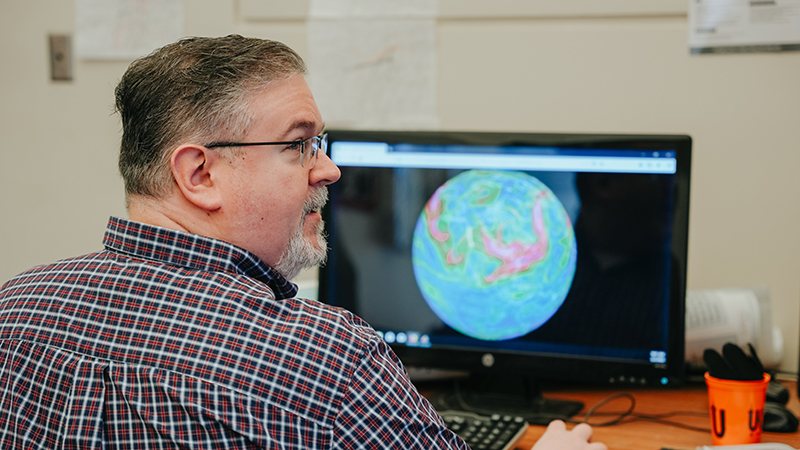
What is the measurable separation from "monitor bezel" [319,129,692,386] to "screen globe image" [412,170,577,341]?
0.05m

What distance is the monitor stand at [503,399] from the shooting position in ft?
3.89

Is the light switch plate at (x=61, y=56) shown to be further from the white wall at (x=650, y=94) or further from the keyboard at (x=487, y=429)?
the keyboard at (x=487, y=429)

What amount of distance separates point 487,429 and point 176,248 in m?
0.56

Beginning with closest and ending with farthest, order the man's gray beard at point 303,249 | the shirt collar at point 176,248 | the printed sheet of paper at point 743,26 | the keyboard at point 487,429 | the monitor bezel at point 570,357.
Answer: the shirt collar at point 176,248 < the man's gray beard at point 303,249 < the keyboard at point 487,429 < the monitor bezel at point 570,357 < the printed sheet of paper at point 743,26

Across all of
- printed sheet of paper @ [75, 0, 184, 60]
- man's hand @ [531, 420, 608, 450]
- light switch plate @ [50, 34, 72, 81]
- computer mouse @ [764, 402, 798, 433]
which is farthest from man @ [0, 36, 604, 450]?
light switch plate @ [50, 34, 72, 81]

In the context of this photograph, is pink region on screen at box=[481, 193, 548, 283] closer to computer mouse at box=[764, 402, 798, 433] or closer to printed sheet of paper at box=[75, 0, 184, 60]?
computer mouse at box=[764, 402, 798, 433]

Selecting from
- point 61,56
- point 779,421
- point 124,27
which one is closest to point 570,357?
point 779,421

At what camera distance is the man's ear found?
0.79 metres

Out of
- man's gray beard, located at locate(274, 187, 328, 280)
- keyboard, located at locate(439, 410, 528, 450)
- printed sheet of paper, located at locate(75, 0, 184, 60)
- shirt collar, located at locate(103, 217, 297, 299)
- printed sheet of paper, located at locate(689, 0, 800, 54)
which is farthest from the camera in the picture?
printed sheet of paper, located at locate(75, 0, 184, 60)

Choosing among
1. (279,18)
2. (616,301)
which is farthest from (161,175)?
(279,18)

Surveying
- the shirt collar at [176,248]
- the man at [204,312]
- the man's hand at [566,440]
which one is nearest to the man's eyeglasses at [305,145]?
the man at [204,312]

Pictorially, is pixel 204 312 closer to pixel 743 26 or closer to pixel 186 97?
pixel 186 97

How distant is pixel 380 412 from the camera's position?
688 mm

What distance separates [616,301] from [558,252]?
0.41ft
